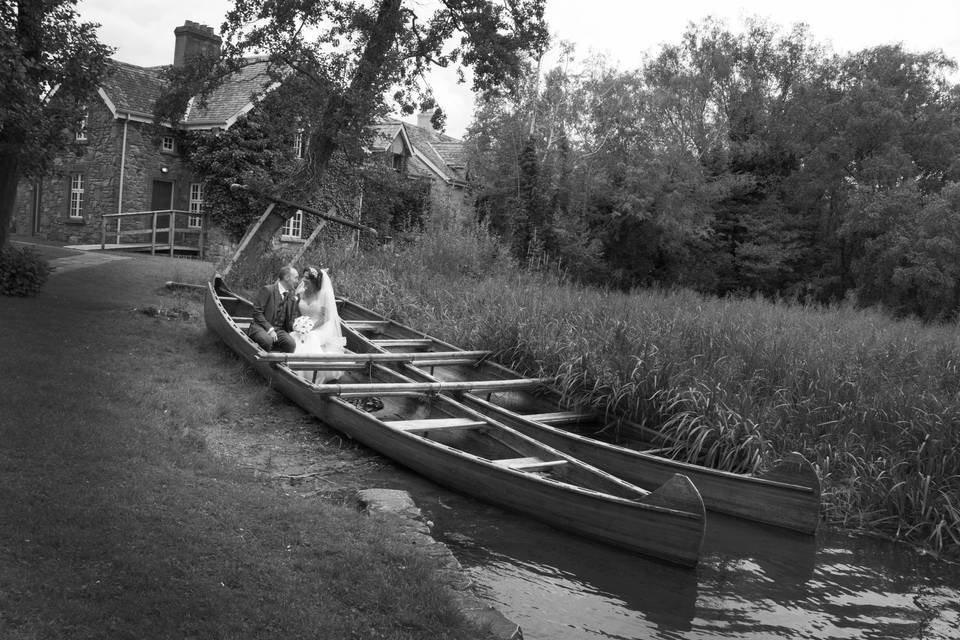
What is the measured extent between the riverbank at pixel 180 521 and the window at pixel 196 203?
1789 centimetres

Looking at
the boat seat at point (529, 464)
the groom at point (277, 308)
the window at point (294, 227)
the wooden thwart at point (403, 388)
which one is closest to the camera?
the boat seat at point (529, 464)

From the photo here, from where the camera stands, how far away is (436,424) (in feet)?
27.4

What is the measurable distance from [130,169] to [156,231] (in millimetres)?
2405

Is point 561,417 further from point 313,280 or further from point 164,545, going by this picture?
point 164,545

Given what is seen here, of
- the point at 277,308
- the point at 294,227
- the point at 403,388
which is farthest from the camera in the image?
the point at 294,227

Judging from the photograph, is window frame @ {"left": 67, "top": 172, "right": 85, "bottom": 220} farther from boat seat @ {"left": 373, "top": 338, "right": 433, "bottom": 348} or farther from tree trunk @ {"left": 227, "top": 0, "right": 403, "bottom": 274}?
boat seat @ {"left": 373, "top": 338, "right": 433, "bottom": 348}

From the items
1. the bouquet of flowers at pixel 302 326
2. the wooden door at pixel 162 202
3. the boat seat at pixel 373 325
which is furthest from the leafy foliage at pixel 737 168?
the bouquet of flowers at pixel 302 326

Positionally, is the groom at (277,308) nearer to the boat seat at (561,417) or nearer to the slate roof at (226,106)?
the boat seat at (561,417)

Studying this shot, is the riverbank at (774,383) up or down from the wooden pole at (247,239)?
down

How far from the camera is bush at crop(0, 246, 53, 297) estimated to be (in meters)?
12.6

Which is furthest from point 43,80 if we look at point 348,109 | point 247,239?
point 348,109

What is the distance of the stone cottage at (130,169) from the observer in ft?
84.2

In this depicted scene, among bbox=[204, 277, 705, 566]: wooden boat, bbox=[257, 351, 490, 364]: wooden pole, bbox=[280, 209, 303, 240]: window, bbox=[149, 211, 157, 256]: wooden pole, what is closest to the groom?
bbox=[204, 277, 705, 566]: wooden boat

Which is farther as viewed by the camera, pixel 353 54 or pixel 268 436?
pixel 353 54
